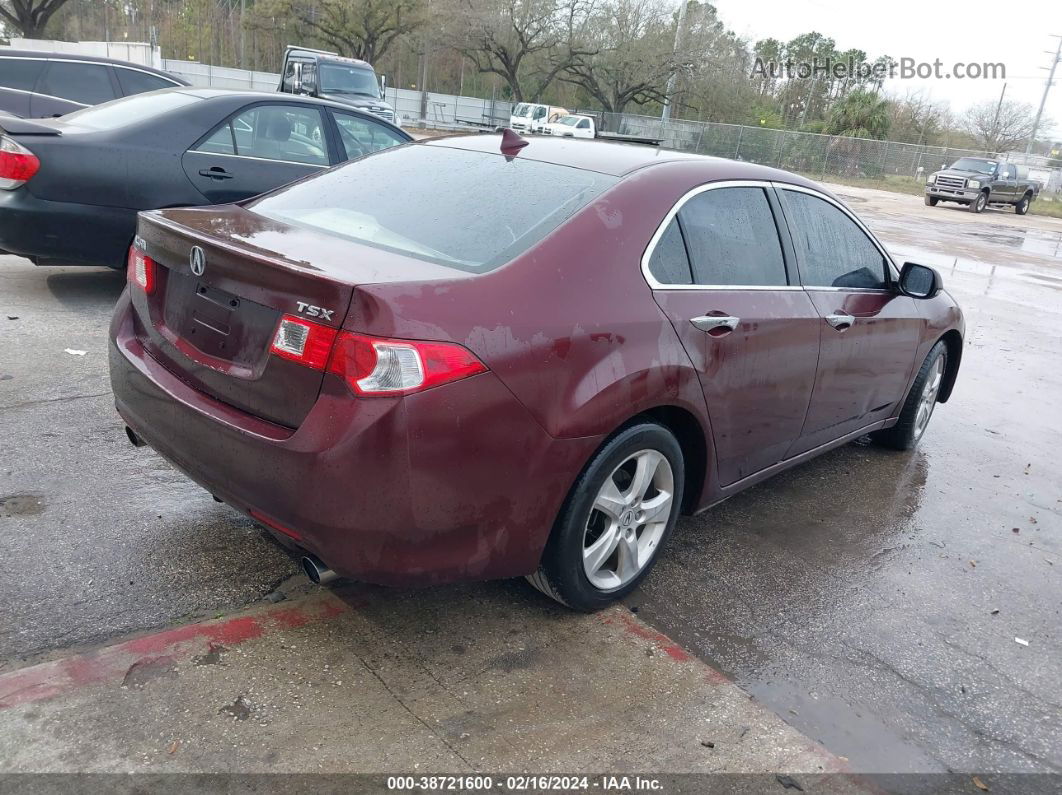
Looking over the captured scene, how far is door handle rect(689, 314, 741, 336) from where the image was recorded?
329 cm


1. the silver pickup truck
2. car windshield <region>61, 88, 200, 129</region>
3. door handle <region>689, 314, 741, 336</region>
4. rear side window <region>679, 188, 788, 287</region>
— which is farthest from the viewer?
the silver pickup truck

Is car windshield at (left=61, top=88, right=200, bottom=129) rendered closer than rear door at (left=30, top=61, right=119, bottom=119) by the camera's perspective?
Yes

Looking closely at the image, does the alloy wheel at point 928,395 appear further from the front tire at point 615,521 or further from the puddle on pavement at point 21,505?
the puddle on pavement at point 21,505

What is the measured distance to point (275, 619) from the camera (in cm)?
303

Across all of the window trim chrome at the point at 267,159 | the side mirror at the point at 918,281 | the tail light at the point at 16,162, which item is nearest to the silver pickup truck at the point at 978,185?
the window trim chrome at the point at 267,159

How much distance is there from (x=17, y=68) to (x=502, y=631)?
401 inches

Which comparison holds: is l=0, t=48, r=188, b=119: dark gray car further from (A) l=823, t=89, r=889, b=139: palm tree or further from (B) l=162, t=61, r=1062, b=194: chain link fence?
(A) l=823, t=89, r=889, b=139: palm tree

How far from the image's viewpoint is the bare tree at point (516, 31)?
46.8 metres

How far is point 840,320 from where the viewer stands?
414 centimetres

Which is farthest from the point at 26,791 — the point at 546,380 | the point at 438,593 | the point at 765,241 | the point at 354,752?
the point at 765,241

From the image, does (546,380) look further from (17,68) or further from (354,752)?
(17,68)

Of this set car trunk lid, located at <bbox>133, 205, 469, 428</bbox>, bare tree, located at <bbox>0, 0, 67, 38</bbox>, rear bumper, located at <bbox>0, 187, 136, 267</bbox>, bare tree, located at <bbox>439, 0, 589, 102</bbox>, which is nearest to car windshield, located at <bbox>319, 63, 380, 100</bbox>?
rear bumper, located at <bbox>0, 187, 136, 267</bbox>

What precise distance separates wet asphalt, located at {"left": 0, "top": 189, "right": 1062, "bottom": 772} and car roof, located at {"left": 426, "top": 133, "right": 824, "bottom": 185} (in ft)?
5.39

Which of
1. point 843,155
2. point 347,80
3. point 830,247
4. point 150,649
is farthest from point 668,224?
point 843,155
